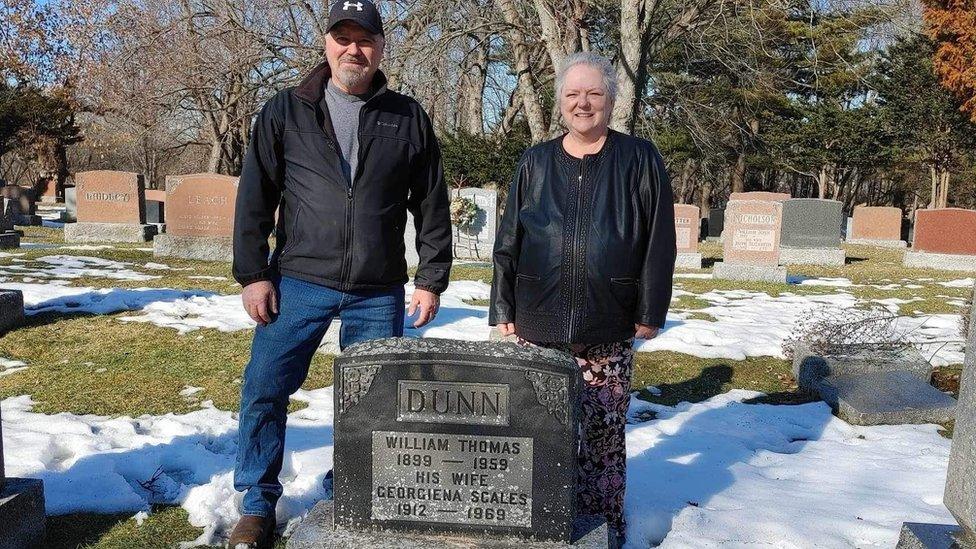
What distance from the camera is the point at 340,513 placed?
2371 millimetres

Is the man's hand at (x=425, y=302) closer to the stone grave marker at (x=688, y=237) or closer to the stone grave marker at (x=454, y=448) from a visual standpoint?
the stone grave marker at (x=454, y=448)

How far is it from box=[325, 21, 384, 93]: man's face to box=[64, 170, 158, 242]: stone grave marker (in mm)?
14787

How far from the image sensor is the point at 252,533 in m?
2.66

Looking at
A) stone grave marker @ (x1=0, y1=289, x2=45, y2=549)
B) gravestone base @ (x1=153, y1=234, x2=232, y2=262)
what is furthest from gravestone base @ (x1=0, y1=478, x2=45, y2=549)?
gravestone base @ (x1=153, y1=234, x2=232, y2=262)

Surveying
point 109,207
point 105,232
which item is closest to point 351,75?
point 105,232

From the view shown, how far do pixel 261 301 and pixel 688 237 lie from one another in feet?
46.5

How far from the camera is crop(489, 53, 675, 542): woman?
259 centimetres

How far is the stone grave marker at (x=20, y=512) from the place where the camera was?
258 cm

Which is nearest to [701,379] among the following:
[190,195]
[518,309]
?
[518,309]

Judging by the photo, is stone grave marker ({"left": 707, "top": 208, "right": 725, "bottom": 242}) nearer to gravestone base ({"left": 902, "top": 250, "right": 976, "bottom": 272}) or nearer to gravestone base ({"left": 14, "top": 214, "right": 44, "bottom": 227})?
gravestone base ({"left": 902, "top": 250, "right": 976, "bottom": 272})

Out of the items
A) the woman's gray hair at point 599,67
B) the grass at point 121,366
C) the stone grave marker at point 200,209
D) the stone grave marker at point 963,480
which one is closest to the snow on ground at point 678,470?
the grass at point 121,366

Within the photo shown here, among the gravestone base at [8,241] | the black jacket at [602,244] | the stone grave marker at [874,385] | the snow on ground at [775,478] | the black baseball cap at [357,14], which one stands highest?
the black baseball cap at [357,14]

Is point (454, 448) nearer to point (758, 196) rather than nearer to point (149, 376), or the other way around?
point (149, 376)

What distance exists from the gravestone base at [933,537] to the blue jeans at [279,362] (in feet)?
6.38
